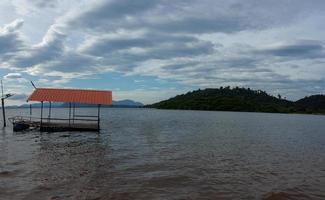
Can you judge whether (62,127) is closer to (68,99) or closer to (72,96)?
(68,99)

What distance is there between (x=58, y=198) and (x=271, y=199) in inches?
383

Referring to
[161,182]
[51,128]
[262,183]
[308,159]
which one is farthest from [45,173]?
[51,128]

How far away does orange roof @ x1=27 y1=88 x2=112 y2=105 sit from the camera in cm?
4856

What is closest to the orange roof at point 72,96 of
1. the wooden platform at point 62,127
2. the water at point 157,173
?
the wooden platform at point 62,127

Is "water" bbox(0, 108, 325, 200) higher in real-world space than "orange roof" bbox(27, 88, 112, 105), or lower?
lower

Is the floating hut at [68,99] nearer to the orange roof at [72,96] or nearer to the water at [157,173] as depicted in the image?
the orange roof at [72,96]

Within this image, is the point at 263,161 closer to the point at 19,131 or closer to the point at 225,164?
the point at 225,164

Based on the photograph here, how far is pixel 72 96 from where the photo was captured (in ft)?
163

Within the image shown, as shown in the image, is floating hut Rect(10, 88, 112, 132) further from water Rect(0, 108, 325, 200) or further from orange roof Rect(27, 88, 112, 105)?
water Rect(0, 108, 325, 200)

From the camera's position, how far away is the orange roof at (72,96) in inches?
1912

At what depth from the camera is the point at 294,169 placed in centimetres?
2425

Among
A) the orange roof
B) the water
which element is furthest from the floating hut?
the water

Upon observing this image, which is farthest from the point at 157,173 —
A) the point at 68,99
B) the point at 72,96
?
the point at 72,96

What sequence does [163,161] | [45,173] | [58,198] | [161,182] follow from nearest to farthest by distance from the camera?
[58,198] < [161,182] < [45,173] < [163,161]
